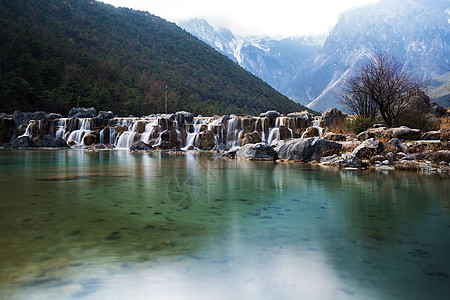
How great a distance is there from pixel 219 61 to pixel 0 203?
371ft

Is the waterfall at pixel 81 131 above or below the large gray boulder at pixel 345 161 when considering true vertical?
above

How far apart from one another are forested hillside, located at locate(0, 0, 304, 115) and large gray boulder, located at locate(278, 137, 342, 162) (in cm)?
5308

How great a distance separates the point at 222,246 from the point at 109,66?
87301mm

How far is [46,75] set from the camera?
203 feet

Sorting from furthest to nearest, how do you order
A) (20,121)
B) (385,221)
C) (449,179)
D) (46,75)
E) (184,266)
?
1. (46,75)
2. (20,121)
3. (449,179)
4. (385,221)
5. (184,266)

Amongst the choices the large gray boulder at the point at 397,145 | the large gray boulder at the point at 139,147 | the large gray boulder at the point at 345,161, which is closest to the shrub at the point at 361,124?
the large gray boulder at the point at 397,145

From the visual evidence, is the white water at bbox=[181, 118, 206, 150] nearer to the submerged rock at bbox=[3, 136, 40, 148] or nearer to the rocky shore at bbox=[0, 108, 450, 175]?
the rocky shore at bbox=[0, 108, 450, 175]

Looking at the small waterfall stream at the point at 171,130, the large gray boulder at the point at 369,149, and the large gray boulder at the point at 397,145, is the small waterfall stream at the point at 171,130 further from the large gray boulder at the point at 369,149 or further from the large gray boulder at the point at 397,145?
the large gray boulder at the point at 397,145

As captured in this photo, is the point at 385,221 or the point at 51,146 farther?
the point at 51,146

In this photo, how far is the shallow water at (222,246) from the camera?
2.56m

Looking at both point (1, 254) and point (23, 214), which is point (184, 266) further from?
point (23, 214)

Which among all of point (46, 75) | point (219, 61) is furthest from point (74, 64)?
point (219, 61)

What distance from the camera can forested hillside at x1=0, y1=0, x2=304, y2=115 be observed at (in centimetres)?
5953

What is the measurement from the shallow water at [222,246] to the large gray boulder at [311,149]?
378 inches
